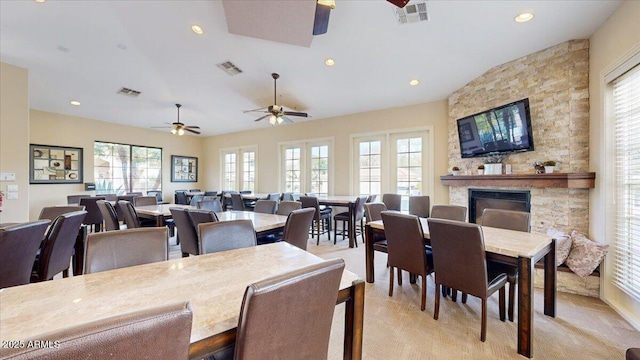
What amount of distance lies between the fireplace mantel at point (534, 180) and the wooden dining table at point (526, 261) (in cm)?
137

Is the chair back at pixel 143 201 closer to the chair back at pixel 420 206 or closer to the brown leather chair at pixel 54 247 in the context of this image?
the brown leather chair at pixel 54 247

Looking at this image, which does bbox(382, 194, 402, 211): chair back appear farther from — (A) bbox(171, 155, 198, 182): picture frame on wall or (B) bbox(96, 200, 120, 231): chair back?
(A) bbox(171, 155, 198, 182): picture frame on wall

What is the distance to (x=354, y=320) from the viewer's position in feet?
3.89

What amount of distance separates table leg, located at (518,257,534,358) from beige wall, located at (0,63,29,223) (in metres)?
6.46

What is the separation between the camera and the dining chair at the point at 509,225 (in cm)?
218

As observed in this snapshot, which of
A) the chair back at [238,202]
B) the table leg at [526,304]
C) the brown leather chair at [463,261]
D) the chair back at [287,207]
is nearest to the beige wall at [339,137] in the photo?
the chair back at [238,202]

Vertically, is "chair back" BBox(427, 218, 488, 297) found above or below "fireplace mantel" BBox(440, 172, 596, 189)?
below

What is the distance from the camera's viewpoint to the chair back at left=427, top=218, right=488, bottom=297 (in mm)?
1910

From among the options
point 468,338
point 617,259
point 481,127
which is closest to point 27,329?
point 468,338

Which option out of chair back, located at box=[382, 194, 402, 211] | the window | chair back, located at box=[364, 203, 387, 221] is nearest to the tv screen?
chair back, located at box=[382, 194, 402, 211]

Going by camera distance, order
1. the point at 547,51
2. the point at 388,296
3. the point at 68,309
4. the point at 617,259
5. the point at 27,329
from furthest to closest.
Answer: the point at 547,51, the point at 388,296, the point at 617,259, the point at 68,309, the point at 27,329

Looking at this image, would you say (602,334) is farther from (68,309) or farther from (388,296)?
(68,309)

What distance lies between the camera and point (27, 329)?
0.76m

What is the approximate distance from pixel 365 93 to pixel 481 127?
7.03 feet
